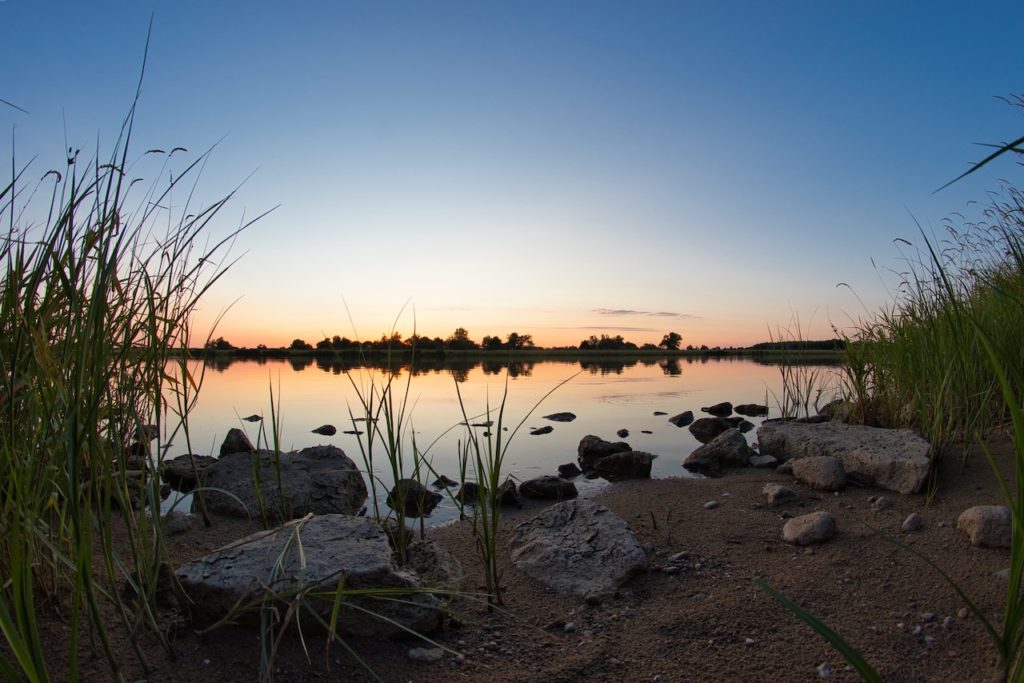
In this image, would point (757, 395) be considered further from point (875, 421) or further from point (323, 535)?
point (323, 535)

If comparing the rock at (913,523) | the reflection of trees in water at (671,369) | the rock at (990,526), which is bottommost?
the rock at (913,523)

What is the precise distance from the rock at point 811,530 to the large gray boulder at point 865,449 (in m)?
0.73

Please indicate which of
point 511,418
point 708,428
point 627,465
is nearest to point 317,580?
point 627,465

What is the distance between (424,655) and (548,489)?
2572 mm

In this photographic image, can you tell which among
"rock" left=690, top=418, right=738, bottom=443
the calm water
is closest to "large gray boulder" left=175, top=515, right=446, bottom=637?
the calm water

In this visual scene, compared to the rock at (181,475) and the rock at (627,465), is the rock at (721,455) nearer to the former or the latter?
the rock at (627,465)

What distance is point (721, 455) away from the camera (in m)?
5.44

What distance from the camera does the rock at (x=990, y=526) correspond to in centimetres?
265

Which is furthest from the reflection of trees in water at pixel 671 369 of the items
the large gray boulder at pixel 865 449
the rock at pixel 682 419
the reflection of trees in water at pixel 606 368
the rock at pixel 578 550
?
the rock at pixel 578 550

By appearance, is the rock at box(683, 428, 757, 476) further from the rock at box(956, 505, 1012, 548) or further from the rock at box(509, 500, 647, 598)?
the rock at box(956, 505, 1012, 548)

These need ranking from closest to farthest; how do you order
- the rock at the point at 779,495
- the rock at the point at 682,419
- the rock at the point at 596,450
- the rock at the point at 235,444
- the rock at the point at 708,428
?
the rock at the point at 779,495 → the rock at the point at 596,450 → the rock at the point at 235,444 → the rock at the point at 708,428 → the rock at the point at 682,419

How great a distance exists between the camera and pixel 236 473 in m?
4.40

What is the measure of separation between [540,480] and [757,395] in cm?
991

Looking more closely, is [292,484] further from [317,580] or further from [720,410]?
[720,410]
